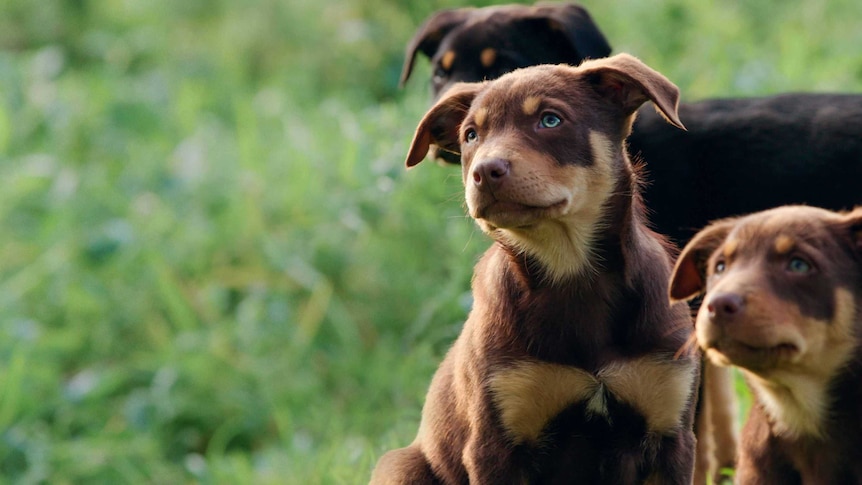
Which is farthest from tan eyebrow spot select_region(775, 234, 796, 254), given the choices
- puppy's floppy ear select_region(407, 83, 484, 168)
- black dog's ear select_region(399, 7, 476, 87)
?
black dog's ear select_region(399, 7, 476, 87)

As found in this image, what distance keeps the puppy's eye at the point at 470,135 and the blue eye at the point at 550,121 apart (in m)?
0.24

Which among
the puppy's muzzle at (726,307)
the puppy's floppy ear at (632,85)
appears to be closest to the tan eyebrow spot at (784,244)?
the puppy's muzzle at (726,307)

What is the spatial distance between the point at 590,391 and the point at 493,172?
72cm

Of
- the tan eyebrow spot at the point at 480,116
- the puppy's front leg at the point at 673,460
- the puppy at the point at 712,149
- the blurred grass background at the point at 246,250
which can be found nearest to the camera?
the puppy's front leg at the point at 673,460

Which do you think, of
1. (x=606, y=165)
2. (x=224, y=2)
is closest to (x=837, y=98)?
(x=606, y=165)

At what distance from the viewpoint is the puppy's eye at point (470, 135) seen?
4168 millimetres

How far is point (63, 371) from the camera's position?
8641 millimetres

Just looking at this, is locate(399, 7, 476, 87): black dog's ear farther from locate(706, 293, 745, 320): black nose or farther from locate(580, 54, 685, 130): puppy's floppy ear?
locate(706, 293, 745, 320): black nose

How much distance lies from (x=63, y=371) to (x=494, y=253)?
5.00 m

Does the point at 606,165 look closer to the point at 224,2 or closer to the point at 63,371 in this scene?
the point at 63,371

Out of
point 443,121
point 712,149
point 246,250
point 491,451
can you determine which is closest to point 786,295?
point 491,451

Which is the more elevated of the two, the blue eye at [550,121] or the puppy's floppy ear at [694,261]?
the blue eye at [550,121]

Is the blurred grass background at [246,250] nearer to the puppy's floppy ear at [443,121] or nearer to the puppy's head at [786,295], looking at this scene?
the puppy's floppy ear at [443,121]

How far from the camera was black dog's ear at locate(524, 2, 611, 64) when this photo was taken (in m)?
5.92
